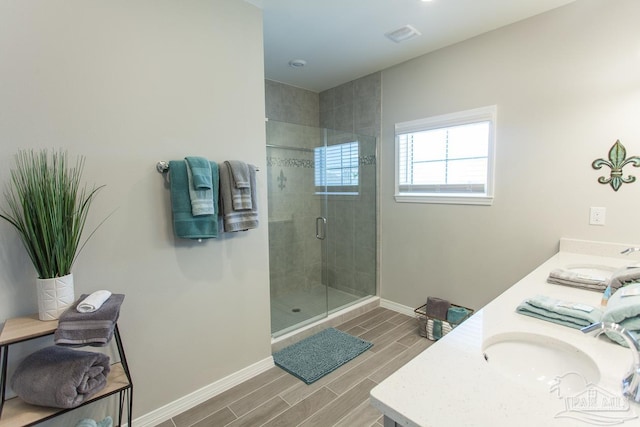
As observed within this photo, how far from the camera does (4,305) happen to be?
4.41 feet

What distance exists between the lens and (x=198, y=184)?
1738mm

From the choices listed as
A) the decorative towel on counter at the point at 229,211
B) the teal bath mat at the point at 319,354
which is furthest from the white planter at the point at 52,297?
the teal bath mat at the point at 319,354

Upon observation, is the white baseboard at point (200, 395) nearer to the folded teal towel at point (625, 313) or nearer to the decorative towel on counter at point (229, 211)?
the decorative towel on counter at point (229, 211)

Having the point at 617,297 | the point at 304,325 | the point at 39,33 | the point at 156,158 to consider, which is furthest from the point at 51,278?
the point at 617,297

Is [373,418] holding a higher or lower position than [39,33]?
lower

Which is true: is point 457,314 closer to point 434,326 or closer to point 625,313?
point 434,326

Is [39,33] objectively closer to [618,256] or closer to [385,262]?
[385,262]

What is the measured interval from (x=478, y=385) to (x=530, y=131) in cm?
219

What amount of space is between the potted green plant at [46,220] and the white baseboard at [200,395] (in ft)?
2.90

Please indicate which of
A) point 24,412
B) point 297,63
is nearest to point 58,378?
point 24,412

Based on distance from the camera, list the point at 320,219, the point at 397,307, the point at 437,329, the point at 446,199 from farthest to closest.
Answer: the point at 320,219, the point at 397,307, the point at 446,199, the point at 437,329

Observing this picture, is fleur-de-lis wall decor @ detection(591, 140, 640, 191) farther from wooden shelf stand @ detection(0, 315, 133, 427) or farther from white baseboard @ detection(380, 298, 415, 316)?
wooden shelf stand @ detection(0, 315, 133, 427)

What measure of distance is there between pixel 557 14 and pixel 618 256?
170 centimetres

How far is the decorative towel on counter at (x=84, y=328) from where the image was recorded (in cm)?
120
